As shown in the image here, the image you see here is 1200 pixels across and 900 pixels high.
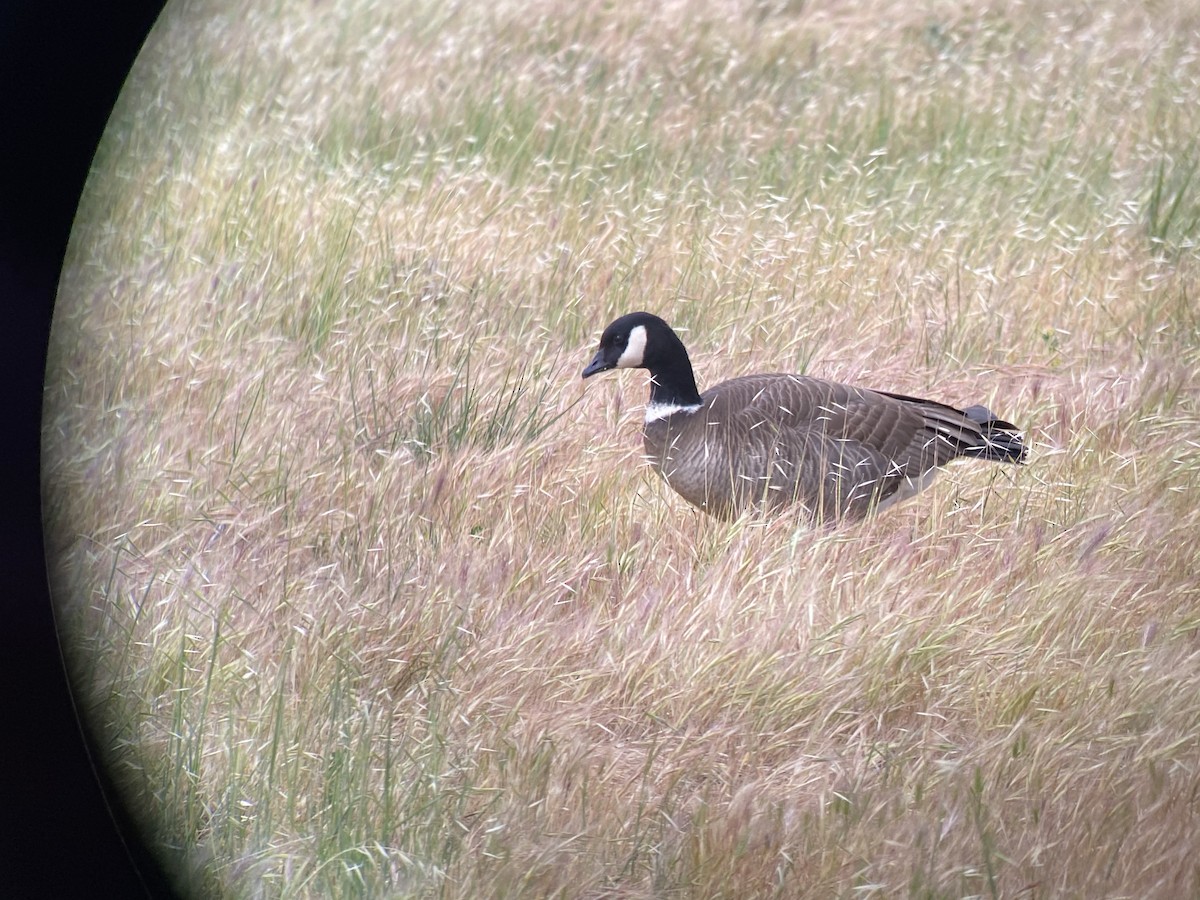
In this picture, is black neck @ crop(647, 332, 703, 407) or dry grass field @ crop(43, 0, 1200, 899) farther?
black neck @ crop(647, 332, 703, 407)

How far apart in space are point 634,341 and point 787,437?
33 cm

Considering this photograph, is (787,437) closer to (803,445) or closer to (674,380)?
(803,445)

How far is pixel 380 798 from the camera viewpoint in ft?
5.74

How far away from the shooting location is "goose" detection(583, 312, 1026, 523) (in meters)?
1.92

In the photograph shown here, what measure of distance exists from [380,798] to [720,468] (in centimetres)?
80

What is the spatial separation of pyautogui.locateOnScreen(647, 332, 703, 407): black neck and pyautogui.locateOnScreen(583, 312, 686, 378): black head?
0.01 meters

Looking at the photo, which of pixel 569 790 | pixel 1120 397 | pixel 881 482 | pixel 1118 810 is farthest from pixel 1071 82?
pixel 569 790

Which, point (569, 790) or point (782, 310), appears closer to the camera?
point (569, 790)

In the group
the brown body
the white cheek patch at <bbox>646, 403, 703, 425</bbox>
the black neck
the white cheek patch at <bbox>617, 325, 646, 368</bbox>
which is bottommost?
the brown body

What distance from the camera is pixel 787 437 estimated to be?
208 cm

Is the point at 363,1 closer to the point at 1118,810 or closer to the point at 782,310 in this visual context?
the point at 782,310

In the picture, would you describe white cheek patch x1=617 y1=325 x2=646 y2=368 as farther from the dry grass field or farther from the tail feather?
the tail feather

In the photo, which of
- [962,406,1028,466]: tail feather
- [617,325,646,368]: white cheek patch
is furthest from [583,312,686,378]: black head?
[962,406,1028,466]: tail feather

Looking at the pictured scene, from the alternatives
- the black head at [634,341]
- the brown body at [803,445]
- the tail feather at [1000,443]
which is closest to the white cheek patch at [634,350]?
the black head at [634,341]
